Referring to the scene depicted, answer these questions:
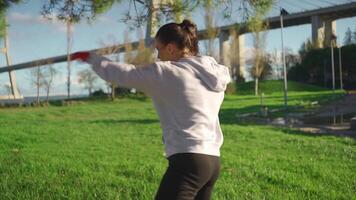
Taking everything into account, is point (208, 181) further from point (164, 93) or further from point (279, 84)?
point (279, 84)

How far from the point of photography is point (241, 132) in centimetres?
1323

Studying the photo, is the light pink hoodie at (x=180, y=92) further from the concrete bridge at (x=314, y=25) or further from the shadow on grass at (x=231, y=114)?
the concrete bridge at (x=314, y=25)

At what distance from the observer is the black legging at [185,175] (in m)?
2.64

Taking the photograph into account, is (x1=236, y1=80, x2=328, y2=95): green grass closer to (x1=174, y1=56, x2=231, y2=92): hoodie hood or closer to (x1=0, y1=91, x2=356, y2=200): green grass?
(x1=0, y1=91, x2=356, y2=200): green grass

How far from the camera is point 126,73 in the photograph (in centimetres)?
253

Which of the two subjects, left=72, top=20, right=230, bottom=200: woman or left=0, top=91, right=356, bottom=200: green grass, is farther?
left=0, top=91, right=356, bottom=200: green grass

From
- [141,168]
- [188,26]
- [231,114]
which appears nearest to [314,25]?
[231,114]

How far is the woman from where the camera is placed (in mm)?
2596

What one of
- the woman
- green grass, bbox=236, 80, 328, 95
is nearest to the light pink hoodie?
the woman

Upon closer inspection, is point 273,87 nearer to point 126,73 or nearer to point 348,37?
point 348,37

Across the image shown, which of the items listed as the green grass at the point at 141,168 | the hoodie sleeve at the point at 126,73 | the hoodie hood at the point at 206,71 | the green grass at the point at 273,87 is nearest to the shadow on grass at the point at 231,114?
the green grass at the point at 141,168

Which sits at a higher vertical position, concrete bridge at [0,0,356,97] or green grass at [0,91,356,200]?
concrete bridge at [0,0,356,97]

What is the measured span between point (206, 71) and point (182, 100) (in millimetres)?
200

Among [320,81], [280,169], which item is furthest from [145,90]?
[320,81]
